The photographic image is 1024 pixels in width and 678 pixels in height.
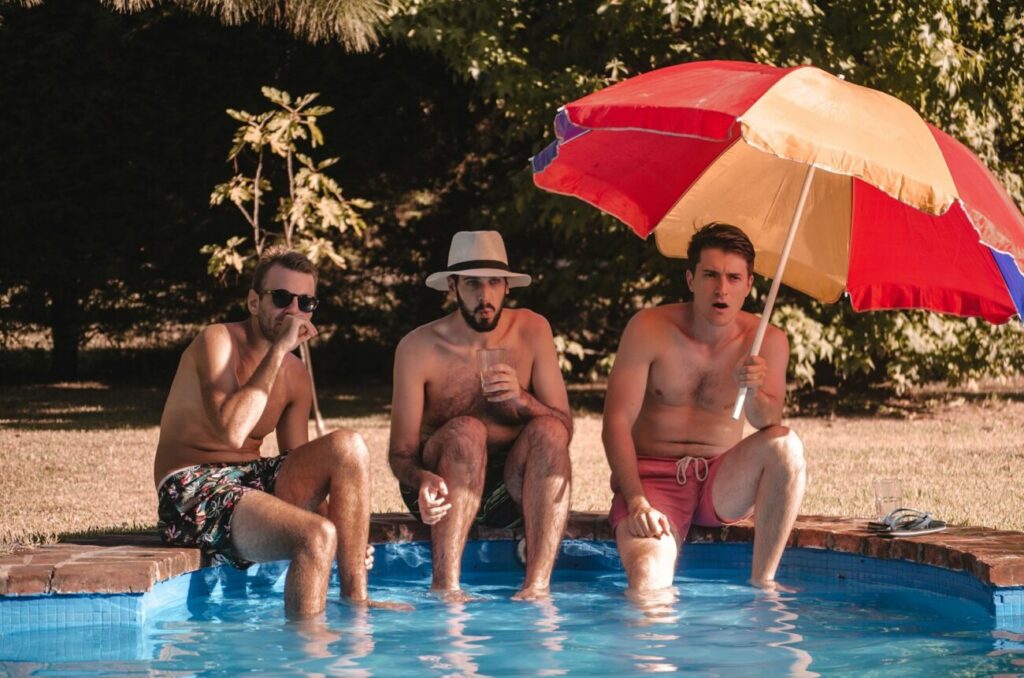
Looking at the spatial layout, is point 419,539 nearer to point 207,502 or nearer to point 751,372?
point 207,502

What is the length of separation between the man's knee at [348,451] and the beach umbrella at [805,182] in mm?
1400

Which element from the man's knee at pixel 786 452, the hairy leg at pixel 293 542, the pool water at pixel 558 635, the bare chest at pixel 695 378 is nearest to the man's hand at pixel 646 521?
the pool water at pixel 558 635

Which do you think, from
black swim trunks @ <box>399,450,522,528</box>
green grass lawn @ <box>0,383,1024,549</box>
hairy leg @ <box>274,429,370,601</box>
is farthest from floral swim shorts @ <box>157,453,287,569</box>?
green grass lawn @ <box>0,383,1024,549</box>

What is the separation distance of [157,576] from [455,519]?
118 cm

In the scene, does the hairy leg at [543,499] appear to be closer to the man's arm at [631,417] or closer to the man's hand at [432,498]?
the man's arm at [631,417]

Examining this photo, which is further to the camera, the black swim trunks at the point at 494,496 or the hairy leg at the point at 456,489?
the black swim trunks at the point at 494,496

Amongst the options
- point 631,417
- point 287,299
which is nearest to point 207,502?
point 287,299

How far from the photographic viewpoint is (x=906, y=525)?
572 centimetres

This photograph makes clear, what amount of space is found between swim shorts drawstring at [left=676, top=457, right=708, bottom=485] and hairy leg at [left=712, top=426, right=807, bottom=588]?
93 mm

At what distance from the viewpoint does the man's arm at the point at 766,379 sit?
17.3 feet

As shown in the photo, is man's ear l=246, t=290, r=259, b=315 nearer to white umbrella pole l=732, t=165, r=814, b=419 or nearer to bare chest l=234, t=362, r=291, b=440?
bare chest l=234, t=362, r=291, b=440

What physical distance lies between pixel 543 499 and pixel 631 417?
507 mm

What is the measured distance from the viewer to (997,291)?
5.27 meters

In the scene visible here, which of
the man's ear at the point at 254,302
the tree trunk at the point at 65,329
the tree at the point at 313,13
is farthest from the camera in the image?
the tree trunk at the point at 65,329
